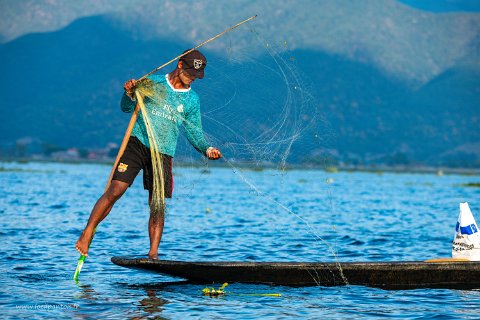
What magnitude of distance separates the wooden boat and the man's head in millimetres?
2499

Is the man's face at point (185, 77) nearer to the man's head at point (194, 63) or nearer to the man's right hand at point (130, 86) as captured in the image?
the man's head at point (194, 63)

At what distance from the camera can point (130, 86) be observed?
33.7 ft

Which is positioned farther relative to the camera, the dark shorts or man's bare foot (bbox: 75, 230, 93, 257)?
man's bare foot (bbox: 75, 230, 93, 257)

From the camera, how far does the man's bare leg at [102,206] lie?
34.2ft

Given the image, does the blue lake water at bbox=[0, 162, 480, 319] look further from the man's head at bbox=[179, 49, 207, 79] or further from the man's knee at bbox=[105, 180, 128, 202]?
the man's head at bbox=[179, 49, 207, 79]

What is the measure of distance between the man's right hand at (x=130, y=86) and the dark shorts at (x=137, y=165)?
1.96 ft

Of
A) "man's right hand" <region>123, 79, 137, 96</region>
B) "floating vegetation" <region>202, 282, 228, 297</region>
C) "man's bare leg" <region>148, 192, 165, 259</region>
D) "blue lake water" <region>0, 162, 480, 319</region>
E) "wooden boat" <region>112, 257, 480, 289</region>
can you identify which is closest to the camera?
"blue lake water" <region>0, 162, 480, 319</region>

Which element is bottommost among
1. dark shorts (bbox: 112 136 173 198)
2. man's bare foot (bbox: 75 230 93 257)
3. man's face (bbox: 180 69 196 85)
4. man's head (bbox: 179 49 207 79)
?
man's bare foot (bbox: 75 230 93 257)

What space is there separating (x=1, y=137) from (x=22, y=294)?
7347 inches

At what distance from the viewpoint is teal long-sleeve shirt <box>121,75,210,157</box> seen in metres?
10.5

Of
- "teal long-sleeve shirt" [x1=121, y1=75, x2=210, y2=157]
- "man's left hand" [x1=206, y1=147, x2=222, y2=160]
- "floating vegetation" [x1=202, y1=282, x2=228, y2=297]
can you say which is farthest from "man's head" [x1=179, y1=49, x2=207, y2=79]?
"floating vegetation" [x1=202, y1=282, x2=228, y2=297]

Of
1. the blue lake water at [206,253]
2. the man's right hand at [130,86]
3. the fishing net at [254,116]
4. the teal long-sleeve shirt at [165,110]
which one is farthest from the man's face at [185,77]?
the blue lake water at [206,253]

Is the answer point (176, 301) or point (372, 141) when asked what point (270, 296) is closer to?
point (176, 301)

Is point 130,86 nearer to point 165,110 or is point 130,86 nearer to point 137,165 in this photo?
point 165,110
